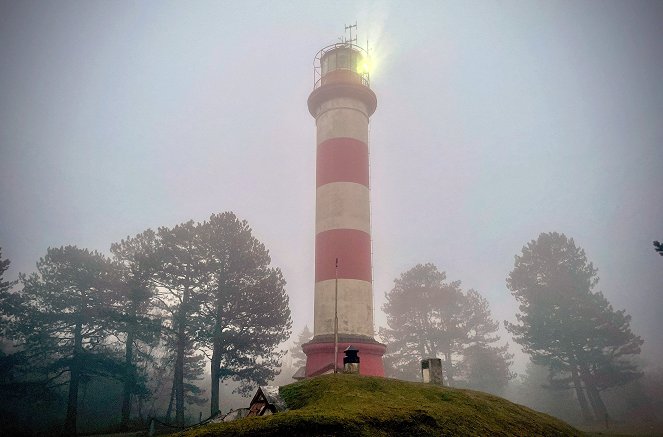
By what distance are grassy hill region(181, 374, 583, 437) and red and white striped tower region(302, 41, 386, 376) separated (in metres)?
8.29

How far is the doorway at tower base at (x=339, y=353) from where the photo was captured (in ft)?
61.6

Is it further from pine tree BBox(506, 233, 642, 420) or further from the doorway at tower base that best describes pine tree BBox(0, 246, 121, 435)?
pine tree BBox(506, 233, 642, 420)

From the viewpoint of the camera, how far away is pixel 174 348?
30.5 m

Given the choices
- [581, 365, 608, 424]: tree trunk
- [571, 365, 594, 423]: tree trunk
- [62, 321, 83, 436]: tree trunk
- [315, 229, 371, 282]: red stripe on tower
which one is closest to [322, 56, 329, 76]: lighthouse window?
[315, 229, 371, 282]: red stripe on tower

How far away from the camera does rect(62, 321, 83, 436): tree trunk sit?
2666 cm

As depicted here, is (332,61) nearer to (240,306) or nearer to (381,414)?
(240,306)

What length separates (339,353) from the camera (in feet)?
61.7

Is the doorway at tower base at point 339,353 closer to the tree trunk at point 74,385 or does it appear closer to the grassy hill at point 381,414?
the grassy hill at point 381,414

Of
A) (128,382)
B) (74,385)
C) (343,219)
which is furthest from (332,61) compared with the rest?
(74,385)

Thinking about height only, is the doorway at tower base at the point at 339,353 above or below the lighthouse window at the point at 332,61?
below

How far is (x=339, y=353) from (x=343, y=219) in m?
7.04

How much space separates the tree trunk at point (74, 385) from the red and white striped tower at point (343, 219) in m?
18.9

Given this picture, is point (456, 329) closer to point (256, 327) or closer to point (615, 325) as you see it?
point (615, 325)

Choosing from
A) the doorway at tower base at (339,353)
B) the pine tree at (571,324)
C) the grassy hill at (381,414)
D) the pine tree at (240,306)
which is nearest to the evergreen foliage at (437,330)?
the pine tree at (571,324)
